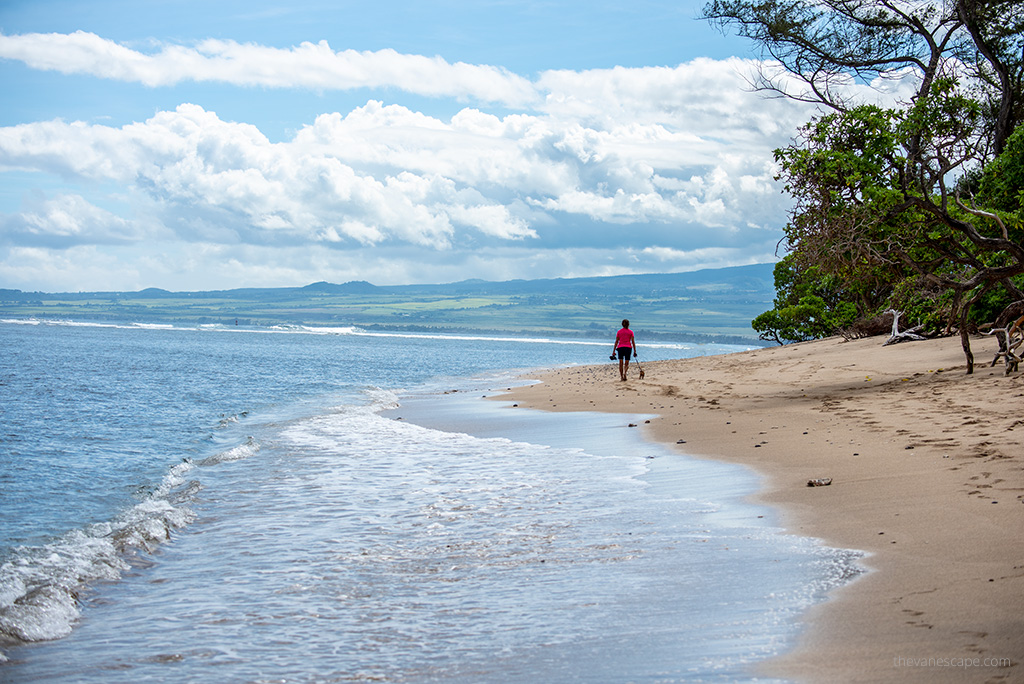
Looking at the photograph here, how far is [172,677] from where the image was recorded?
5.29 m

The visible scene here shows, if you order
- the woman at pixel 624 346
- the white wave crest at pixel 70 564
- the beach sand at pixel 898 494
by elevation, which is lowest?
the white wave crest at pixel 70 564

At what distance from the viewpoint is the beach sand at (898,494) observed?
4.80m

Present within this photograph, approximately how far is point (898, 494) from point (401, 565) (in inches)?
202

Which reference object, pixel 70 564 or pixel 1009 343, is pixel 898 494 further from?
pixel 1009 343

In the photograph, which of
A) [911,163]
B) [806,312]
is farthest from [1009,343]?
[806,312]

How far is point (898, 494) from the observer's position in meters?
8.62

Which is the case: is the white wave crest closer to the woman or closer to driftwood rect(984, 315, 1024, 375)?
driftwood rect(984, 315, 1024, 375)

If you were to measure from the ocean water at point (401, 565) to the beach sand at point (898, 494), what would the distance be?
1.40 feet

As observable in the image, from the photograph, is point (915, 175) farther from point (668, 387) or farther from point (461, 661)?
point (461, 661)

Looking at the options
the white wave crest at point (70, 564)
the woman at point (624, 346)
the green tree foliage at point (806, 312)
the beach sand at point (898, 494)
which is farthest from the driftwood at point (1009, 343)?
the green tree foliage at point (806, 312)

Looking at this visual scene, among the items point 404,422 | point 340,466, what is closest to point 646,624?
point 340,466

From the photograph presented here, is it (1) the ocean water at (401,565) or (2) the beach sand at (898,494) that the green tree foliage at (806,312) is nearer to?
(2) the beach sand at (898,494)

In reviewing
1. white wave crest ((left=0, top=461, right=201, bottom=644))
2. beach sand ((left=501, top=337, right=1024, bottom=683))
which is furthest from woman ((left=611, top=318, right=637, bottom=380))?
white wave crest ((left=0, top=461, right=201, bottom=644))

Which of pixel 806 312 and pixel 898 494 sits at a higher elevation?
pixel 806 312
